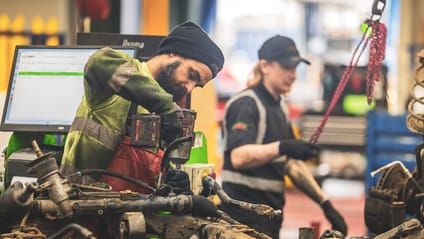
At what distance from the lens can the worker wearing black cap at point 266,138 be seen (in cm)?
437

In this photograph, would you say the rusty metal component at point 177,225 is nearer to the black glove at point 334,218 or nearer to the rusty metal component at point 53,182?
the rusty metal component at point 53,182

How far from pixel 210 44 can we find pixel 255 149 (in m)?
1.42

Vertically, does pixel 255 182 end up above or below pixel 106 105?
below

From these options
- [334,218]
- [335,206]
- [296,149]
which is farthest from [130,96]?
[335,206]

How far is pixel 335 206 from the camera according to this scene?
10.3 metres

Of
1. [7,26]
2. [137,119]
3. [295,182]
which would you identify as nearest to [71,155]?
[137,119]

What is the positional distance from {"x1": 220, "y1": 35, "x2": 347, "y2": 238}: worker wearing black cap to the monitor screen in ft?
4.13

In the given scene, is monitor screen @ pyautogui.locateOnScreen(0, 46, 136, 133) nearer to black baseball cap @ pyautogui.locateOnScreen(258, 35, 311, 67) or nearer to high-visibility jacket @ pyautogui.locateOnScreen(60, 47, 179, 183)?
high-visibility jacket @ pyautogui.locateOnScreen(60, 47, 179, 183)

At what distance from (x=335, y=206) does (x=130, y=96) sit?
7.83m

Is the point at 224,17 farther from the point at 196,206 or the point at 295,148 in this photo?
the point at 196,206

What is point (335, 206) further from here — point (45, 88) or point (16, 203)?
point (16, 203)

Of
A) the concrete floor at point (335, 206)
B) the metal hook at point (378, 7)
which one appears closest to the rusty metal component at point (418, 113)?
the metal hook at point (378, 7)

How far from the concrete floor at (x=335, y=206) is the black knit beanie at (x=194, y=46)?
4.70 m

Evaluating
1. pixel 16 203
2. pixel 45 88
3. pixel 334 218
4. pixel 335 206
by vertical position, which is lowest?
pixel 335 206
